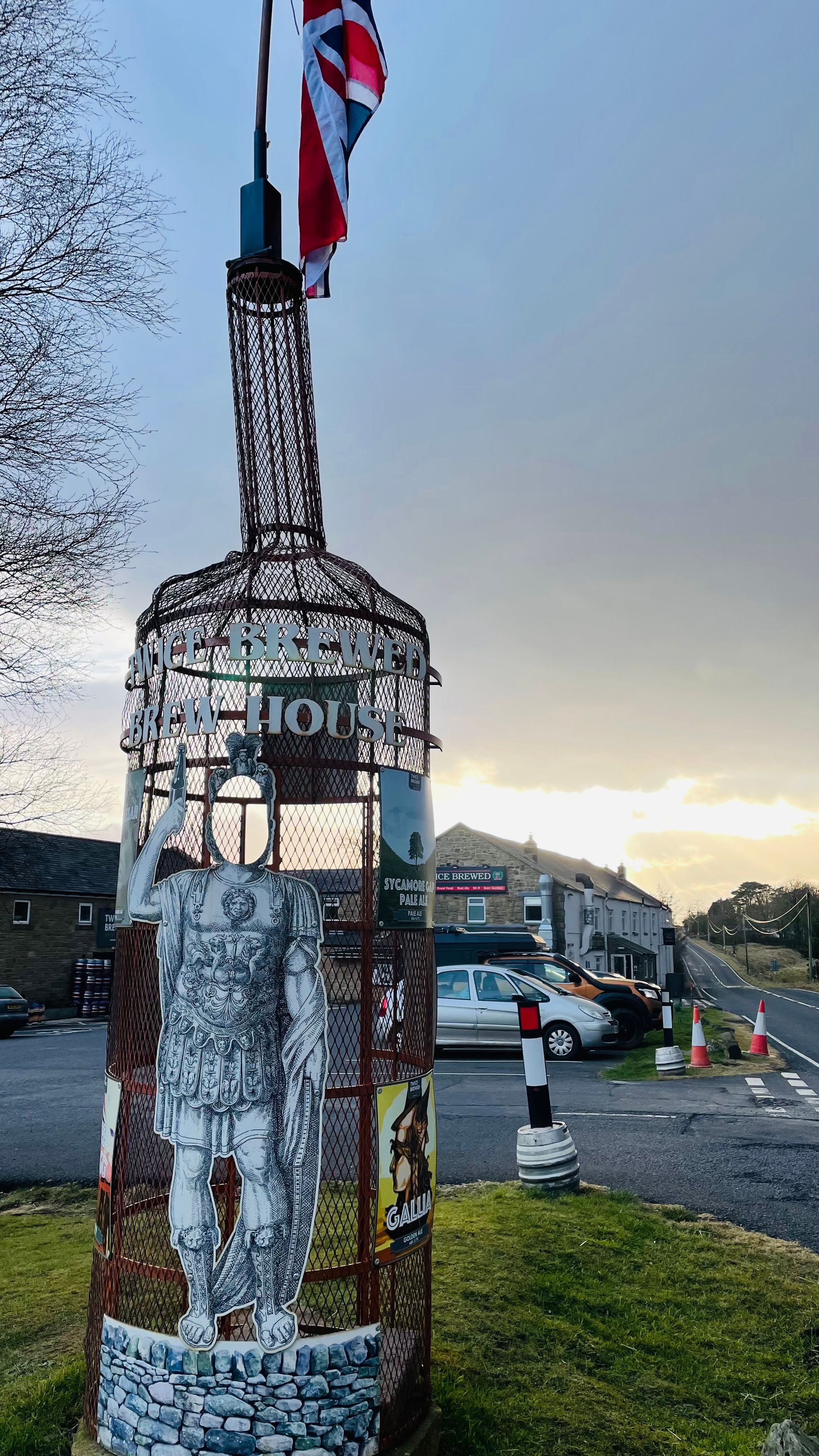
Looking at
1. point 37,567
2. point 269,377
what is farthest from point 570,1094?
point 269,377

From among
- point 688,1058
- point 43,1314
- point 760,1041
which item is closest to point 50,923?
point 688,1058

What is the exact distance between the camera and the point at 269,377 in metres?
5.00

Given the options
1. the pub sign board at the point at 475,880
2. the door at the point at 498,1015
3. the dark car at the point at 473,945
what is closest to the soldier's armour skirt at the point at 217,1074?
the door at the point at 498,1015

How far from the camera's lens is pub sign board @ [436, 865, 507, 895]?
1711 inches

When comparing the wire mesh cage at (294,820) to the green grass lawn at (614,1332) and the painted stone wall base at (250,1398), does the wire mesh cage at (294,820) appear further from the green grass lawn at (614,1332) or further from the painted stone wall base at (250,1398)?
the green grass lawn at (614,1332)

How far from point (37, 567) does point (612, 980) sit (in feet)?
47.4

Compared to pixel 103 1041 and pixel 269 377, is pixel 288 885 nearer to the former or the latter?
pixel 269 377

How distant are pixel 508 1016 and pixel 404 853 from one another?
12.1 m

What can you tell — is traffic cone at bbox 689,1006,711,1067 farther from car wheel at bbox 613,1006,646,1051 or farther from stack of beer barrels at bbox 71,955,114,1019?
stack of beer barrels at bbox 71,955,114,1019

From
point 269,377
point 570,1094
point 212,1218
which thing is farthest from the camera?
point 570,1094

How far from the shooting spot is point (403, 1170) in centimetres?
417

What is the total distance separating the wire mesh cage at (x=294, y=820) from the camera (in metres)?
4.06

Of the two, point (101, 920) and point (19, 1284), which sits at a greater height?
point (101, 920)

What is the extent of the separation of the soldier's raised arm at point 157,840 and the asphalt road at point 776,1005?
→ 46.1 feet
